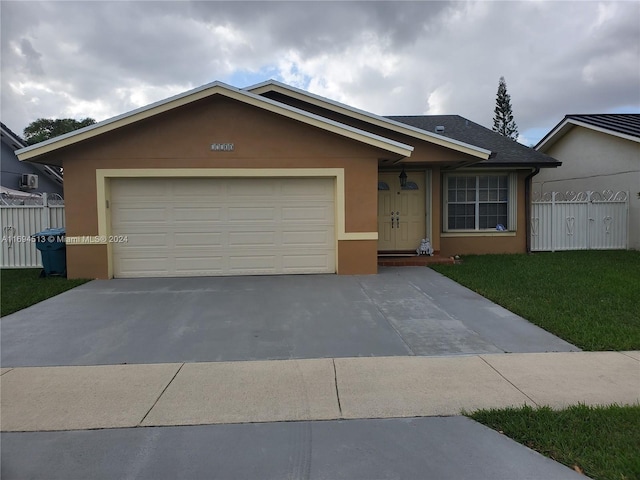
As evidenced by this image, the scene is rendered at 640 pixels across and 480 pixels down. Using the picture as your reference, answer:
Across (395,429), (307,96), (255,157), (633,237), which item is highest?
(307,96)

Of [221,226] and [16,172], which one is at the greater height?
[16,172]

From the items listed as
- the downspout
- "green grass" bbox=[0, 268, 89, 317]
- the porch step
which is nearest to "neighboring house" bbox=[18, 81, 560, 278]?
"green grass" bbox=[0, 268, 89, 317]

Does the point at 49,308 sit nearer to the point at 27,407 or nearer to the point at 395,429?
the point at 27,407

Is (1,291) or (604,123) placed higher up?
(604,123)

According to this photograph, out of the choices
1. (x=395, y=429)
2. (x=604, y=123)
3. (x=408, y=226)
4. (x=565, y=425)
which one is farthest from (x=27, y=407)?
(x=604, y=123)

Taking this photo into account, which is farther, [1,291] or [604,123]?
[604,123]

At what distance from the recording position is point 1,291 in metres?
9.27

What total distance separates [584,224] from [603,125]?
3.81 metres

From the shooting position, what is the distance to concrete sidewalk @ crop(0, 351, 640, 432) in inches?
157

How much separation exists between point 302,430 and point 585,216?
1468 cm

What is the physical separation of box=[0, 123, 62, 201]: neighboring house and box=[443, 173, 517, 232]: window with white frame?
53.0ft

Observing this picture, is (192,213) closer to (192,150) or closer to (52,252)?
(192,150)

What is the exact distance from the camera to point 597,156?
1656 centimetres

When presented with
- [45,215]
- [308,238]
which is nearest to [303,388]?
[308,238]
